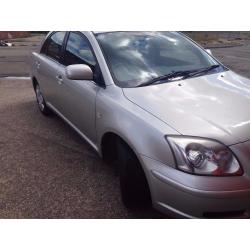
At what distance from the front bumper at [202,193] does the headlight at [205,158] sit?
1.7 inches

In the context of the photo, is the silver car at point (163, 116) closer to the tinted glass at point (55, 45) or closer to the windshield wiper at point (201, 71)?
the windshield wiper at point (201, 71)

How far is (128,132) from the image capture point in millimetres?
2400

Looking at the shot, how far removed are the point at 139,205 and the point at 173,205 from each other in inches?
22.1

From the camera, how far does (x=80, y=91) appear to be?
128 inches

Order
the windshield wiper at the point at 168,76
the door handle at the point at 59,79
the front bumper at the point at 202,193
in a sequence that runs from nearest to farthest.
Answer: the front bumper at the point at 202,193
the windshield wiper at the point at 168,76
the door handle at the point at 59,79

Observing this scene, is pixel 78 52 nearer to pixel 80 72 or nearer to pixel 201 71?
pixel 80 72

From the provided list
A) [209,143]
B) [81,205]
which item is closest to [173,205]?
[209,143]

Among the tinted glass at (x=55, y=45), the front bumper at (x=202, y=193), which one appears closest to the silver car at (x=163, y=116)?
the front bumper at (x=202, y=193)

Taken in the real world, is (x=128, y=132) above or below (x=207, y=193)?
above

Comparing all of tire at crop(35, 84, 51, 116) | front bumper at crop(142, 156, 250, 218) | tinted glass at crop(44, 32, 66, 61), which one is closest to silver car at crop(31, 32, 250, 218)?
front bumper at crop(142, 156, 250, 218)

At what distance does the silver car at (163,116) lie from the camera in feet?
6.69

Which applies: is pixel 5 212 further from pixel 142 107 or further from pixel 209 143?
pixel 209 143

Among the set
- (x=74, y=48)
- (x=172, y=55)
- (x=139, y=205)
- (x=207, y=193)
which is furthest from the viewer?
(x=74, y=48)

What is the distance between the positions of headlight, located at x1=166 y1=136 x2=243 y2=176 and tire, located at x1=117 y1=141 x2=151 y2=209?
449 millimetres
